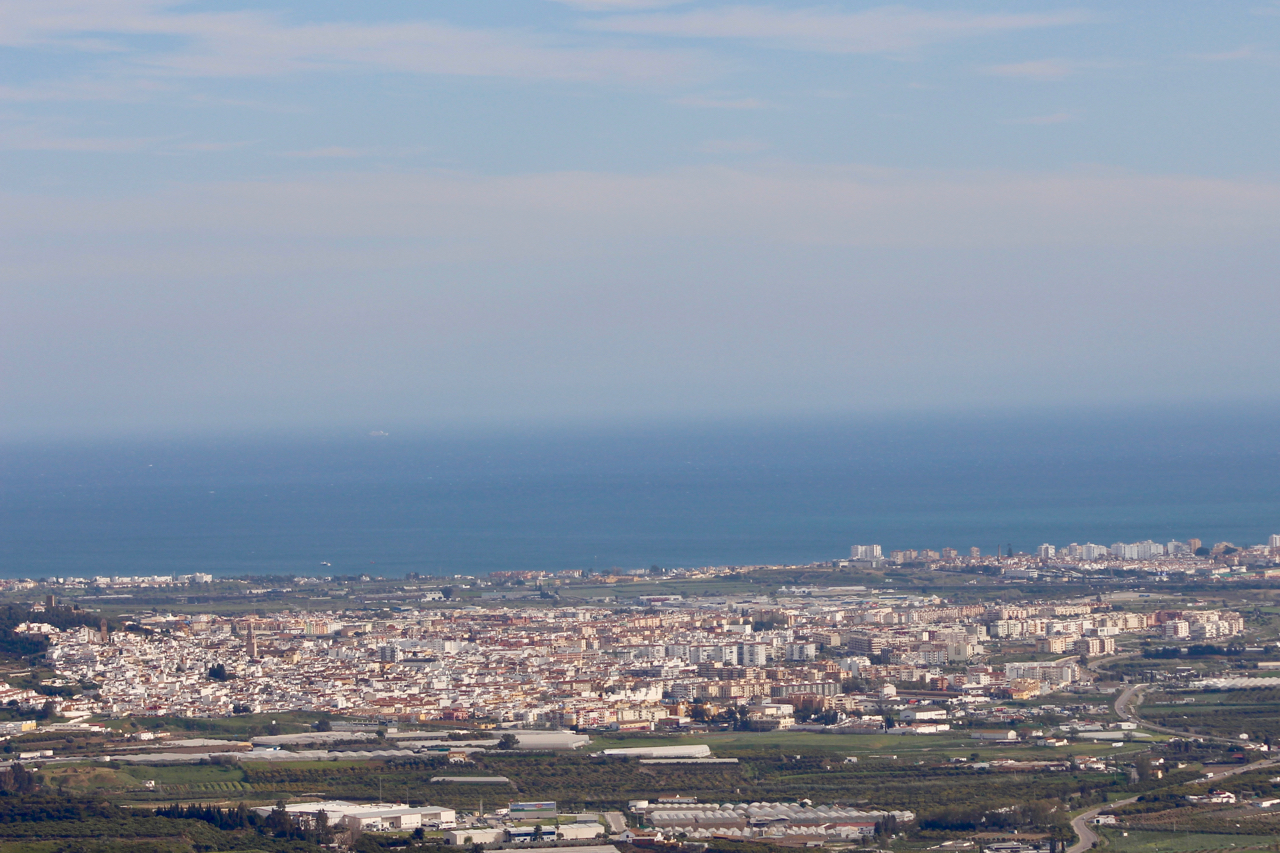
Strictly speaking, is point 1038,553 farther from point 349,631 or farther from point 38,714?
point 38,714

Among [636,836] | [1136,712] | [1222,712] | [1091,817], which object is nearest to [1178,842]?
[1091,817]

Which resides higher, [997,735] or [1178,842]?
[997,735]

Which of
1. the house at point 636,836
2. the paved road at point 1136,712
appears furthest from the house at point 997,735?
the house at point 636,836

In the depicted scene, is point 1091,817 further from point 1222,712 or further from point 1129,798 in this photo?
point 1222,712

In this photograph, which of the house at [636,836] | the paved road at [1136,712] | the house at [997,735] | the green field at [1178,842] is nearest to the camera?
the green field at [1178,842]

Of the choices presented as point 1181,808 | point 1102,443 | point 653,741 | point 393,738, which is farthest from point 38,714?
point 1102,443

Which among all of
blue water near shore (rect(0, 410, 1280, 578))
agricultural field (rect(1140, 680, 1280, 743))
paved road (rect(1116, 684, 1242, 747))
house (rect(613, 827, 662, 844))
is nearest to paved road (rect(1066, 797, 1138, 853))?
paved road (rect(1116, 684, 1242, 747))

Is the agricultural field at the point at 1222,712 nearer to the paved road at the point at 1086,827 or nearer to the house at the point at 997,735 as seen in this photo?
the house at the point at 997,735

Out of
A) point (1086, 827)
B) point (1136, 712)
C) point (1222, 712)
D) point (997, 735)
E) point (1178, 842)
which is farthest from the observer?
point (1136, 712)
